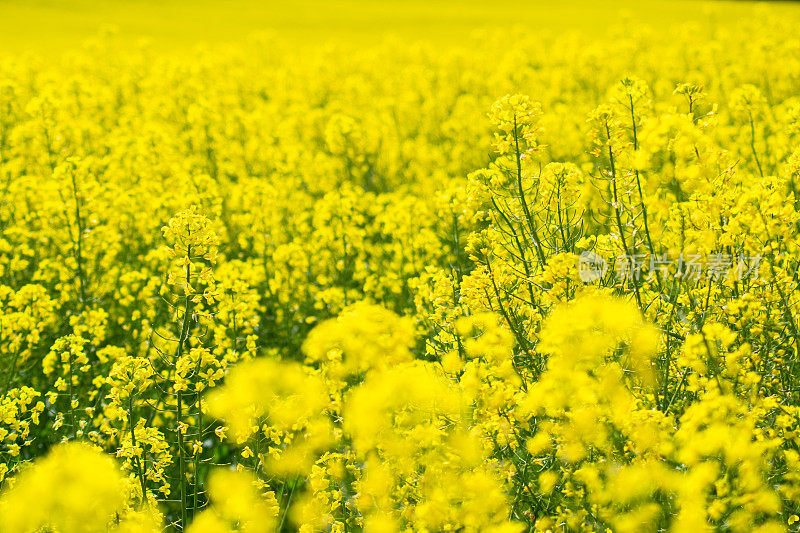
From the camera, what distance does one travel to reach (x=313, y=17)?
26.2m

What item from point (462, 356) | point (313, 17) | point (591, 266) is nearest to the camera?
point (591, 266)

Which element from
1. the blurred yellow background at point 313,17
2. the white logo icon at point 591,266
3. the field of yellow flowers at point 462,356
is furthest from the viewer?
the blurred yellow background at point 313,17

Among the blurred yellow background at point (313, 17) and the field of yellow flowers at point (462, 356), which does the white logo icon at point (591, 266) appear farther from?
the blurred yellow background at point (313, 17)

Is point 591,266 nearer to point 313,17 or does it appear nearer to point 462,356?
Result: point 462,356

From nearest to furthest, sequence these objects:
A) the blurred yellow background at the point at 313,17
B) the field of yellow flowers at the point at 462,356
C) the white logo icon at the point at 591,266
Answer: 1. the field of yellow flowers at the point at 462,356
2. the white logo icon at the point at 591,266
3. the blurred yellow background at the point at 313,17

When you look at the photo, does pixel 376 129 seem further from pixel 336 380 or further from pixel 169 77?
pixel 336 380

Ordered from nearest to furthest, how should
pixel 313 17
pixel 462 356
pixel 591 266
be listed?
pixel 591 266, pixel 462 356, pixel 313 17

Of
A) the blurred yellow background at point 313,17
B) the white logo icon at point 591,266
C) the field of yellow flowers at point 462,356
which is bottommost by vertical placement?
the field of yellow flowers at point 462,356

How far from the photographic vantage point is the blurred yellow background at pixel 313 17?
21.8 meters

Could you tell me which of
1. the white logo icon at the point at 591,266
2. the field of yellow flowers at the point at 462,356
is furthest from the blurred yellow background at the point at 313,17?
the white logo icon at the point at 591,266

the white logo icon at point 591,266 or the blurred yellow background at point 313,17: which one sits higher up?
the blurred yellow background at point 313,17

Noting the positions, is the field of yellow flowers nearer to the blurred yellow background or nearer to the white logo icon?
the white logo icon

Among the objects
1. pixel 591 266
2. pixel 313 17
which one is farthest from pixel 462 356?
pixel 313 17

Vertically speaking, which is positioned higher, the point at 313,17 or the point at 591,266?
the point at 313,17
